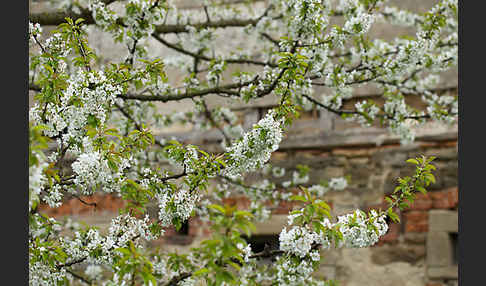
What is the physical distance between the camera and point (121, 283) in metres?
2.04

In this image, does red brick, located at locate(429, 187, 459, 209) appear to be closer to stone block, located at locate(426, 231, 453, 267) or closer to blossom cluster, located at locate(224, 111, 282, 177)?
stone block, located at locate(426, 231, 453, 267)

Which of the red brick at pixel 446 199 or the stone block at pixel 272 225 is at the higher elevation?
the red brick at pixel 446 199

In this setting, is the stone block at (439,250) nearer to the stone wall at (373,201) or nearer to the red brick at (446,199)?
the stone wall at (373,201)

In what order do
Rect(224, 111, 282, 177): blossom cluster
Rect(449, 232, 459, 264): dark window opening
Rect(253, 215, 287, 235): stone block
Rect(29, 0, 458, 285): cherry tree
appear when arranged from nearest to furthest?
Rect(29, 0, 458, 285): cherry tree
Rect(224, 111, 282, 177): blossom cluster
Rect(449, 232, 459, 264): dark window opening
Rect(253, 215, 287, 235): stone block

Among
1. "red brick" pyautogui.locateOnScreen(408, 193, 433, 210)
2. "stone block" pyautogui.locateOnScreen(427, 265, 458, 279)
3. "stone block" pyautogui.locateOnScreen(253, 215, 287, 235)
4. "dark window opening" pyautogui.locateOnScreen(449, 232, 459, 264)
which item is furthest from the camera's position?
"stone block" pyautogui.locateOnScreen(253, 215, 287, 235)

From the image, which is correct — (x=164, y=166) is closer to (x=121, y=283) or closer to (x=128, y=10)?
(x=128, y=10)

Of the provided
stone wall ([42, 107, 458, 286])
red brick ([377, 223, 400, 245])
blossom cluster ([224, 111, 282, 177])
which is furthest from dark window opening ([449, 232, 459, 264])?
blossom cluster ([224, 111, 282, 177])

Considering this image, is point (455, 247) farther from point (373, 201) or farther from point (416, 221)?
point (373, 201)

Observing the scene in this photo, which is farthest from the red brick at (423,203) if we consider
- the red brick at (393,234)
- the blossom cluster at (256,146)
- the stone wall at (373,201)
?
the blossom cluster at (256,146)

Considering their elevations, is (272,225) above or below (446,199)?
below

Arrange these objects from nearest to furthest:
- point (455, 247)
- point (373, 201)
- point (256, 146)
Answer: point (256, 146) → point (455, 247) → point (373, 201)

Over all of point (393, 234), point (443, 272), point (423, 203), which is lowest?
point (443, 272)

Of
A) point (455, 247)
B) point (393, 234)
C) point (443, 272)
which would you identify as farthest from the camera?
point (393, 234)

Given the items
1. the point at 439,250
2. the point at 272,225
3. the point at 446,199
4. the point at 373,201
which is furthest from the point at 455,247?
the point at 272,225
